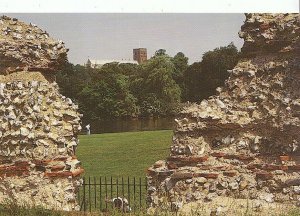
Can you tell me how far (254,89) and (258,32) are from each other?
3.32 feet

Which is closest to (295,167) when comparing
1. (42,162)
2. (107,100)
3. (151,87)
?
(42,162)

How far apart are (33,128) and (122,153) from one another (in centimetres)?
1087

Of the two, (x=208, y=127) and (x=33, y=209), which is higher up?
(x=208, y=127)

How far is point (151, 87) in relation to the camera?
135ft

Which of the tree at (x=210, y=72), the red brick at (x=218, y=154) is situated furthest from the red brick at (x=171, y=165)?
the tree at (x=210, y=72)

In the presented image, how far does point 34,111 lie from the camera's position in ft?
27.1

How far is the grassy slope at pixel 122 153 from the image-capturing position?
1567cm

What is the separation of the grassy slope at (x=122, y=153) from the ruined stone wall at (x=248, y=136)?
664 cm

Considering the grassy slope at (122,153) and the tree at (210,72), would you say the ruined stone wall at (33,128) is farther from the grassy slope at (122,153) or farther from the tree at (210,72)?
the tree at (210,72)

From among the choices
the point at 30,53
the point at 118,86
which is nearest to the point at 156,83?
the point at 118,86

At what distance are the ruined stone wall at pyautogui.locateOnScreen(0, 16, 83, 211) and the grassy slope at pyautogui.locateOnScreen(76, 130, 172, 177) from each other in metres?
6.46

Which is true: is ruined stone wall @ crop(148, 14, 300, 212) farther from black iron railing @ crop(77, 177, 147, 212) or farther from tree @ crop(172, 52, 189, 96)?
tree @ crop(172, 52, 189, 96)

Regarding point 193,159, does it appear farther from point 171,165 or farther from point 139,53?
point 139,53

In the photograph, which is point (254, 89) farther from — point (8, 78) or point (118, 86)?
point (118, 86)
